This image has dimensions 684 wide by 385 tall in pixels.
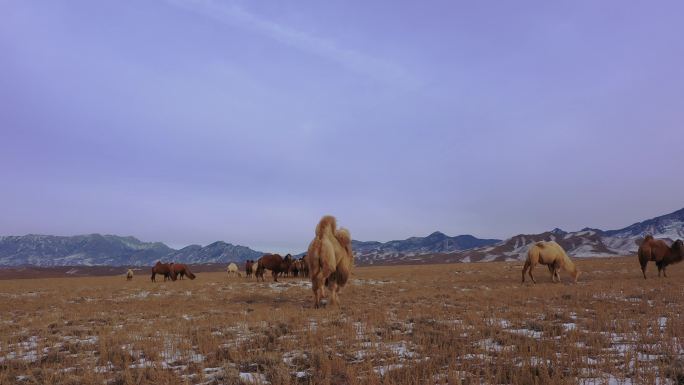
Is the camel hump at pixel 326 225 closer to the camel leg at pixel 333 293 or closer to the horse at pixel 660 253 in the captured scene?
the camel leg at pixel 333 293

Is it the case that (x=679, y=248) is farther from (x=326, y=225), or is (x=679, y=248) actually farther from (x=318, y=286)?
(x=318, y=286)

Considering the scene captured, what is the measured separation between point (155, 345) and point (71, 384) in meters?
2.02

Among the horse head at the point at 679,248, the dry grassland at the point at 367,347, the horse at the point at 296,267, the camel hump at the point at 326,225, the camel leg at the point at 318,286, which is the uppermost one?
the camel hump at the point at 326,225

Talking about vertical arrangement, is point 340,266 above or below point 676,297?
above

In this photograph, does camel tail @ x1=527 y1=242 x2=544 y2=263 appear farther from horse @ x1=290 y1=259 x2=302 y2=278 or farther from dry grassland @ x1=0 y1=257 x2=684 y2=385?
horse @ x1=290 y1=259 x2=302 y2=278

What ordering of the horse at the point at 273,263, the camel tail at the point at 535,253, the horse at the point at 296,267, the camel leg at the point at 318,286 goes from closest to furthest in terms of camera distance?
the camel leg at the point at 318,286
the camel tail at the point at 535,253
the horse at the point at 273,263
the horse at the point at 296,267

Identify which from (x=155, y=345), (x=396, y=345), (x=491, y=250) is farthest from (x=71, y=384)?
(x=491, y=250)

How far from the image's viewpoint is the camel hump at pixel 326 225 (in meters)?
12.7

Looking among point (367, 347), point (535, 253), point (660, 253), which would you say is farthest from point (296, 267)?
point (367, 347)

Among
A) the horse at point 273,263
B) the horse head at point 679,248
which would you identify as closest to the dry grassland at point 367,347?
the horse head at point 679,248

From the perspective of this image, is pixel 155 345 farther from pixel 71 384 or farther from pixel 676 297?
pixel 676 297

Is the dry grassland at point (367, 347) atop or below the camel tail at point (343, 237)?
below

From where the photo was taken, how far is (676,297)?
12.1 m

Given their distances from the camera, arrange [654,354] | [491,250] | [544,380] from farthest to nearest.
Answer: [491,250] < [654,354] < [544,380]
